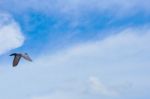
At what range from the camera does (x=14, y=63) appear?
12350cm

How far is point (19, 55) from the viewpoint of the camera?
12656 cm

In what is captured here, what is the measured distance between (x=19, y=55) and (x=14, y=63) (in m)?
5.28
